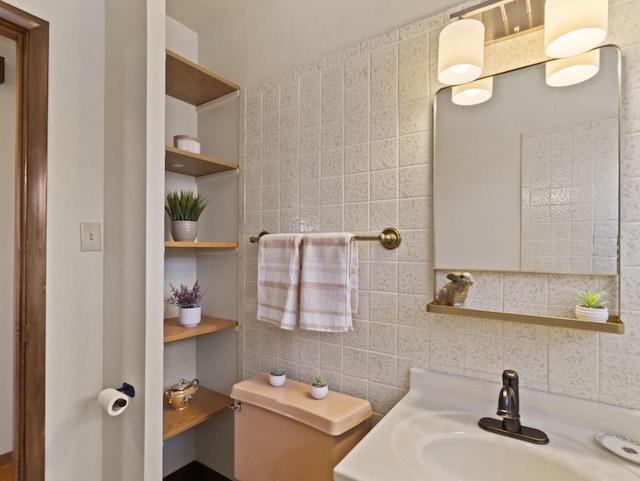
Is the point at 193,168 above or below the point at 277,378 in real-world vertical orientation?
above

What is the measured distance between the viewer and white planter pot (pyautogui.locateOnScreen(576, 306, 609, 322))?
2.73 ft

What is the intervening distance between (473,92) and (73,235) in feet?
4.85

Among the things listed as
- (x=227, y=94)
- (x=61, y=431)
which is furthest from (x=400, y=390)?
(x=227, y=94)

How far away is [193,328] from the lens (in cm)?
151

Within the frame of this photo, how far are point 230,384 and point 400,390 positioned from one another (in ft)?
2.87

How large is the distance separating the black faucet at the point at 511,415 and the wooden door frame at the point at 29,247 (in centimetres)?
145

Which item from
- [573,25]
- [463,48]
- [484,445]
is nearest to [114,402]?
[484,445]

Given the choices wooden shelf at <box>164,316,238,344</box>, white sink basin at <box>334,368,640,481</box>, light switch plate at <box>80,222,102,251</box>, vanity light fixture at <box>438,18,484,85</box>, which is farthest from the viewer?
wooden shelf at <box>164,316,238,344</box>

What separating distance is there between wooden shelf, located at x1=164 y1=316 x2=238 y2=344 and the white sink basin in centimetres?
86

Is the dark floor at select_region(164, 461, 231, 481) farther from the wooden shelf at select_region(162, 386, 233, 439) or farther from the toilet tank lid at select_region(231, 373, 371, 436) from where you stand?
the toilet tank lid at select_region(231, 373, 371, 436)

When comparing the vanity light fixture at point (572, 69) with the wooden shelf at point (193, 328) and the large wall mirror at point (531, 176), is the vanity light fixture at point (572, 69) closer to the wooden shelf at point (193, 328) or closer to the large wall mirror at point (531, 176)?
the large wall mirror at point (531, 176)

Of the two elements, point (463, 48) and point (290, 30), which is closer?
point (463, 48)

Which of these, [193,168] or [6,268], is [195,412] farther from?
[193,168]

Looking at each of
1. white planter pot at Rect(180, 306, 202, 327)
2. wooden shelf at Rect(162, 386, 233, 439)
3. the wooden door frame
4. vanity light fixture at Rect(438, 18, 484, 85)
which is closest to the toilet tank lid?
wooden shelf at Rect(162, 386, 233, 439)
